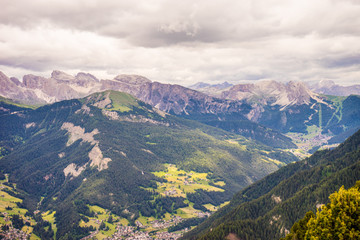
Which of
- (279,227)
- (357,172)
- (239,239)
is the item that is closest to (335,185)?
(357,172)

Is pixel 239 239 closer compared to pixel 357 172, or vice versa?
pixel 239 239

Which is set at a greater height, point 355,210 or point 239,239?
point 355,210

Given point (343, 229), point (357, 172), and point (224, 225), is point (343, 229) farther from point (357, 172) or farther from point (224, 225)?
point (357, 172)

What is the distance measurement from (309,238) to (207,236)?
135472 millimetres

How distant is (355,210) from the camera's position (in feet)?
186

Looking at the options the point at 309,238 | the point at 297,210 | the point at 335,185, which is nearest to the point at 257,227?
the point at 297,210

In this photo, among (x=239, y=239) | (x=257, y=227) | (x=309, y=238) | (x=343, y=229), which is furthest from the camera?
(x=257, y=227)

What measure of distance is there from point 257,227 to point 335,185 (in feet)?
209

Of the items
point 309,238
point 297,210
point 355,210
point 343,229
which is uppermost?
point 355,210

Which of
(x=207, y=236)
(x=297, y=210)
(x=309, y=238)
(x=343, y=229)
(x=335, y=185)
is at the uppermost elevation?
(x=343, y=229)

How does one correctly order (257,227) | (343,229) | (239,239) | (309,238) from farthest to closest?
(257,227)
(239,239)
(309,238)
(343,229)

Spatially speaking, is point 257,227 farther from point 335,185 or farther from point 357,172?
point 357,172

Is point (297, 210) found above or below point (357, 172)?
below

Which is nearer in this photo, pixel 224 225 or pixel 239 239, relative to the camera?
pixel 239 239
